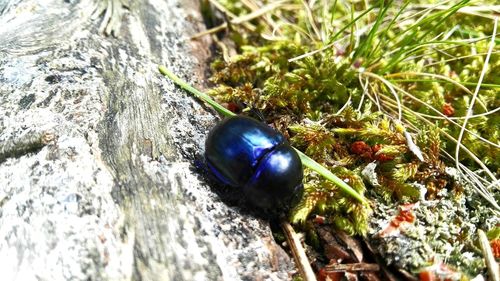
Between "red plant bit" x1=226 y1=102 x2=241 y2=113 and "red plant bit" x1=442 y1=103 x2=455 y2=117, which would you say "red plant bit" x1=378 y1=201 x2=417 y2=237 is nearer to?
"red plant bit" x1=442 y1=103 x2=455 y2=117

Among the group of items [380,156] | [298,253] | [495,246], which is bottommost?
[495,246]

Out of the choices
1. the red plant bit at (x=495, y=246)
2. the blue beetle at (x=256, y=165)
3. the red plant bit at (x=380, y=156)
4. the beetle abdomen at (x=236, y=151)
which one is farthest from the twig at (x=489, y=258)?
the beetle abdomen at (x=236, y=151)

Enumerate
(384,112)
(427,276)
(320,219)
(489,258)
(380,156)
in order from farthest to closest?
(384,112), (380,156), (320,219), (489,258), (427,276)

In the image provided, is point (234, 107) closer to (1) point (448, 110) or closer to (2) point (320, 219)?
(2) point (320, 219)

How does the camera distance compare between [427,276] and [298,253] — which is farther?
[298,253]

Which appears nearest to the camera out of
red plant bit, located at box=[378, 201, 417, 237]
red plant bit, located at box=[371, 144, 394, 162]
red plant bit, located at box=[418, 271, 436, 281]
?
red plant bit, located at box=[418, 271, 436, 281]

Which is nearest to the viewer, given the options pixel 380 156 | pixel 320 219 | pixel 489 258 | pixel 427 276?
pixel 427 276

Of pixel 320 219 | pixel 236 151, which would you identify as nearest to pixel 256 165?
pixel 236 151

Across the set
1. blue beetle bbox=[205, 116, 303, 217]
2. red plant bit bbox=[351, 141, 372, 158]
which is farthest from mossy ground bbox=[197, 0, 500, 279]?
blue beetle bbox=[205, 116, 303, 217]
